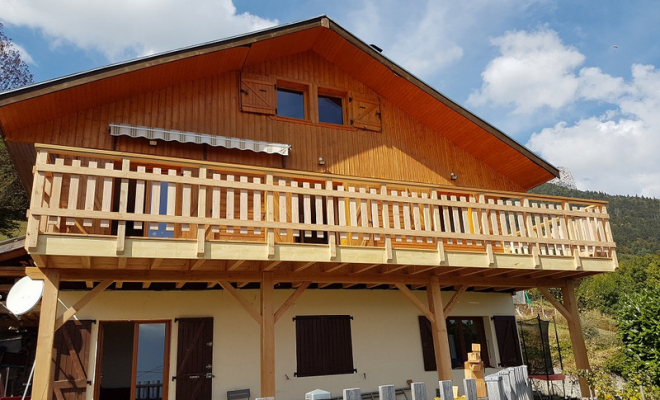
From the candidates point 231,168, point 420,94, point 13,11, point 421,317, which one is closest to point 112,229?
point 231,168

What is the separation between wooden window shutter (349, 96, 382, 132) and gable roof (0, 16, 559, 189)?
0.49m

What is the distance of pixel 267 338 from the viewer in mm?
7316

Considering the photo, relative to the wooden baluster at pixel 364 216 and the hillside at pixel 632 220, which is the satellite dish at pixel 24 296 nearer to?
the wooden baluster at pixel 364 216

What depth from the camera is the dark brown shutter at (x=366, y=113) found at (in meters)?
11.4

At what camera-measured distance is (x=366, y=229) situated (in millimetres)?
7461

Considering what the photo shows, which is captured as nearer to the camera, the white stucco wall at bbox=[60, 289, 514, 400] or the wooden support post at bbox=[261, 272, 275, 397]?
the wooden support post at bbox=[261, 272, 275, 397]

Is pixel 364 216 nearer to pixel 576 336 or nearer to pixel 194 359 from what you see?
pixel 194 359

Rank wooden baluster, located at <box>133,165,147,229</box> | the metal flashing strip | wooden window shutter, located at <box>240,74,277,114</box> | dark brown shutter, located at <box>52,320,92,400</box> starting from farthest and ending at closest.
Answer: wooden window shutter, located at <box>240,74,277,114</box> → the metal flashing strip → dark brown shutter, located at <box>52,320,92,400</box> → wooden baluster, located at <box>133,165,147,229</box>

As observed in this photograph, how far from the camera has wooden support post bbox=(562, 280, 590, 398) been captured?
9.63 m

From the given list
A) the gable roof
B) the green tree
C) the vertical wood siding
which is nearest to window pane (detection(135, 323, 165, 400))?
the vertical wood siding

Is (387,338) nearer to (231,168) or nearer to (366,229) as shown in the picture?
(366,229)

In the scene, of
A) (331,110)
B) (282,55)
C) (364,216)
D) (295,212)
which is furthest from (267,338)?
(282,55)

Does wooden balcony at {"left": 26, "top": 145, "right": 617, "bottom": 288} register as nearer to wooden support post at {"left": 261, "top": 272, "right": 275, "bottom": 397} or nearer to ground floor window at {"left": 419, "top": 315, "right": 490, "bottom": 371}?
wooden support post at {"left": 261, "top": 272, "right": 275, "bottom": 397}

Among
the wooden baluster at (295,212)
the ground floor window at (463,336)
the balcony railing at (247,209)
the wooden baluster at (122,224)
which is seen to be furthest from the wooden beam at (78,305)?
the ground floor window at (463,336)
